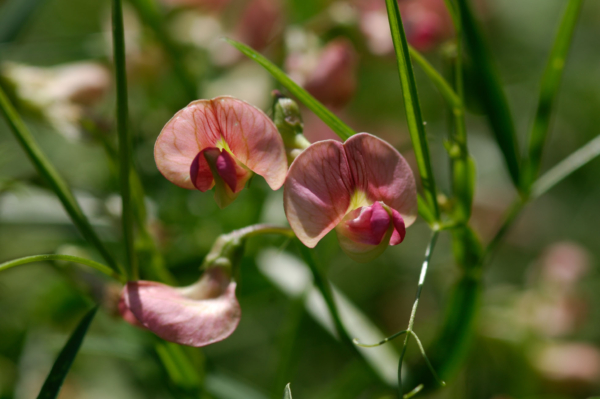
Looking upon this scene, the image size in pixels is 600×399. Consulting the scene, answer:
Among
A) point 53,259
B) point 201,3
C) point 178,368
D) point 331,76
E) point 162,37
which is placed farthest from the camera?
point 201,3

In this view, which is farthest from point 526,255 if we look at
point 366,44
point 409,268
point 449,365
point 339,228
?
point 339,228

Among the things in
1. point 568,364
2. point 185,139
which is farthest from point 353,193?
point 568,364

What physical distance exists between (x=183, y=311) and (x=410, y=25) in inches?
21.2

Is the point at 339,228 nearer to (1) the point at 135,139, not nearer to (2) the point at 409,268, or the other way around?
(1) the point at 135,139

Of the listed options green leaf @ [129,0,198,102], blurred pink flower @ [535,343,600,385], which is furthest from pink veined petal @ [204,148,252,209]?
blurred pink flower @ [535,343,600,385]

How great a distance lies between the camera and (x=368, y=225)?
0.41 metres

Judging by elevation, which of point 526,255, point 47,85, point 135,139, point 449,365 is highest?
point 47,85

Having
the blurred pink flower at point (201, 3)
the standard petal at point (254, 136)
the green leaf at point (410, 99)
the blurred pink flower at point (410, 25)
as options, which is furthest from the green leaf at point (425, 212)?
the blurred pink flower at point (201, 3)

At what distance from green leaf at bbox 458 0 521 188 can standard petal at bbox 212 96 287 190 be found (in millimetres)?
258

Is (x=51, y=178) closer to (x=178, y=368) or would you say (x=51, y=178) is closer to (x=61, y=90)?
(x=178, y=368)

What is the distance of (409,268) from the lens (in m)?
1.37

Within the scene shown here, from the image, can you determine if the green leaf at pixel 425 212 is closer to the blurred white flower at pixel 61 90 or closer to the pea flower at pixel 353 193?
the pea flower at pixel 353 193

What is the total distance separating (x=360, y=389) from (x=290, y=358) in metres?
0.09

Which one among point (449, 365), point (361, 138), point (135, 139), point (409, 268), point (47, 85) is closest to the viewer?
point (361, 138)
